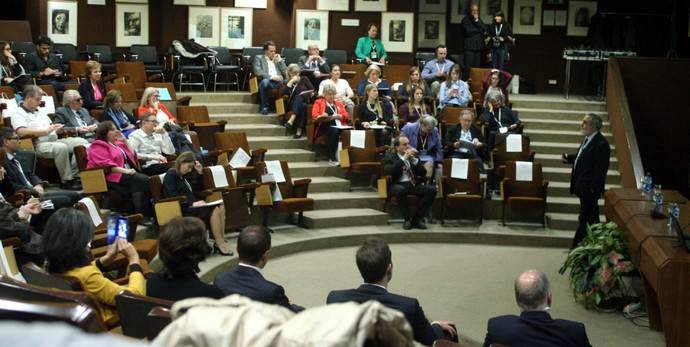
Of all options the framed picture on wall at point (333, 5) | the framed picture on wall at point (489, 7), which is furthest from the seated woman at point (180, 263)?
the framed picture on wall at point (489, 7)

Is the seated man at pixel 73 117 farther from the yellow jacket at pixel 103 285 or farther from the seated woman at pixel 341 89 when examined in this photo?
the yellow jacket at pixel 103 285

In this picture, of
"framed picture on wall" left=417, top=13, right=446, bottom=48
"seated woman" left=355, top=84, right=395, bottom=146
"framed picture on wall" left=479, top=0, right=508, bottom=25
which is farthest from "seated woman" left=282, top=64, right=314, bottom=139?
"framed picture on wall" left=479, top=0, right=508, bottom=25

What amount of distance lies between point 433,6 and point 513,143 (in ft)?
17.7

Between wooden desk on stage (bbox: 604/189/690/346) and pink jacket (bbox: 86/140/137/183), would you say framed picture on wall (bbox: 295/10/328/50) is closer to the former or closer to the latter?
pink jacket (bbox: 86/140/137/183)

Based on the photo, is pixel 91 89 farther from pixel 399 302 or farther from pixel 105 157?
pixel 399 302

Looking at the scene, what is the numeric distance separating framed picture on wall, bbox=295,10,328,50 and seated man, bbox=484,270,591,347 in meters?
11.2

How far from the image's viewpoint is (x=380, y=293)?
484 centimetres

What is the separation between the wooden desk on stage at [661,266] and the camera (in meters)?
6.63

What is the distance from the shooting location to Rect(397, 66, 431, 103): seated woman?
1283cm

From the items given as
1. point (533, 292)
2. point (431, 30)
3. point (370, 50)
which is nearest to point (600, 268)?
point (533, 292)

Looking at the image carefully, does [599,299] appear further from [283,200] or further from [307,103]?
[307,103]

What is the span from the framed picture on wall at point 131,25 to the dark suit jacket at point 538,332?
11.3 metres

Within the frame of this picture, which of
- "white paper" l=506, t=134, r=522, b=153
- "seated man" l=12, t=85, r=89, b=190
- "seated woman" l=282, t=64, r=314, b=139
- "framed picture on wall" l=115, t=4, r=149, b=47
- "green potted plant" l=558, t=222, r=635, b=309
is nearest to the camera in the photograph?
"green potted plant" l=558, t=222, r=635, b=309

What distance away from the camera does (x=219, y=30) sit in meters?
15.5
